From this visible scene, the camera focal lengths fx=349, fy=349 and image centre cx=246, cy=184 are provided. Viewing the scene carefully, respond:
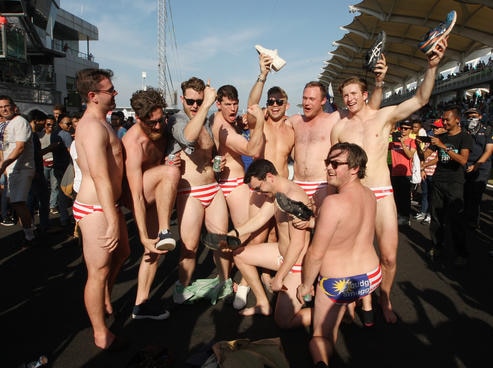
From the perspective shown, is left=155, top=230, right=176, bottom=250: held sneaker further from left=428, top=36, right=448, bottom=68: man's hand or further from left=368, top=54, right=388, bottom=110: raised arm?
left=428, top=36, right=448, bottom=68: man's hand

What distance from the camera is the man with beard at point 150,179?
2.79 meters

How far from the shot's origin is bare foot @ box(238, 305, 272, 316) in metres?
3.31

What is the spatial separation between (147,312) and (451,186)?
13.0ft

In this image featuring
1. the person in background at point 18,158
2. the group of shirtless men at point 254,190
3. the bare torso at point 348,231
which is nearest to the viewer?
the bare torso at point 348,231

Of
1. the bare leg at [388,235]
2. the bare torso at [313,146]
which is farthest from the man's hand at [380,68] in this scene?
the bare leg at [388,235]

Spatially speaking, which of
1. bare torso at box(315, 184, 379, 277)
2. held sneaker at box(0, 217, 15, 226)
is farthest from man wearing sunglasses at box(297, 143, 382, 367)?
held sneaker at box(0, 217, 15, 226)

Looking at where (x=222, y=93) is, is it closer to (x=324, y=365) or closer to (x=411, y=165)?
(x=324, y=365)

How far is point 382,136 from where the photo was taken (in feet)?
10.8

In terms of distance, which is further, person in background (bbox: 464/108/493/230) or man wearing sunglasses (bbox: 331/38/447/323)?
person in background (bbox: 464/108/493/230)

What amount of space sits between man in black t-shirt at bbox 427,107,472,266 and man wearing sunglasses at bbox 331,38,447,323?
172 cm

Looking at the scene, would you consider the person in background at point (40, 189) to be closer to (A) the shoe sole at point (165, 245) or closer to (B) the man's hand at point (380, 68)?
(A) the shoe sole at point (165, 245)

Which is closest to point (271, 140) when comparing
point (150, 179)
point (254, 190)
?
point (254, 190)

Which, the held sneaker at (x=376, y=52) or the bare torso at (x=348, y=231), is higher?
the held sneaker at (x=376, y=52)

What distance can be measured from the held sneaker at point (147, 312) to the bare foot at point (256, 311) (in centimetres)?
72
